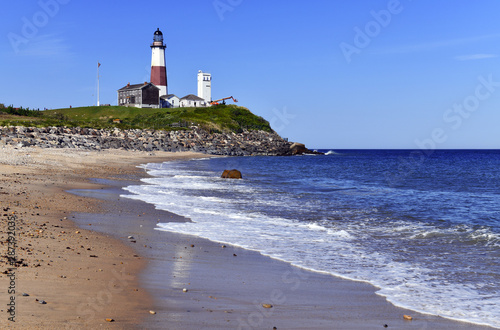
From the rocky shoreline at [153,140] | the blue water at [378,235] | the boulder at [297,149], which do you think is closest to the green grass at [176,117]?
the rocky shoreline at [153,140]

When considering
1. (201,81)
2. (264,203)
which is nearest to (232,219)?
(264,203)

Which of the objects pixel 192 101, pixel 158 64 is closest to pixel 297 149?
pixel 192 101

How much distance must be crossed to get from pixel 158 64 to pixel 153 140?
43.6 meters

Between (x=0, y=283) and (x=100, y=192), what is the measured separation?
14.2 meters

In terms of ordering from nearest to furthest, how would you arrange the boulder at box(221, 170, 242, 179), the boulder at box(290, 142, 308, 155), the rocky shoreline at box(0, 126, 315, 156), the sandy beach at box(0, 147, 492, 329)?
the sandy beach at box(0, 147, 492, 329) < the boulder at box(221, 170, 242, 179) < the rocky shoreline at box(0, 126, 315, 156) < the boulder at box(290, 142, 308, 155)

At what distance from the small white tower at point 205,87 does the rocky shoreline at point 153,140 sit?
79.1 ft

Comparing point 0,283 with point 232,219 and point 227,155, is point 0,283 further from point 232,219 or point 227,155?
point 227,155

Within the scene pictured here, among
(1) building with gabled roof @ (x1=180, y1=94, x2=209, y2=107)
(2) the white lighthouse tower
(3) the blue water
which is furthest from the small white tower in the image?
(3) the blue water

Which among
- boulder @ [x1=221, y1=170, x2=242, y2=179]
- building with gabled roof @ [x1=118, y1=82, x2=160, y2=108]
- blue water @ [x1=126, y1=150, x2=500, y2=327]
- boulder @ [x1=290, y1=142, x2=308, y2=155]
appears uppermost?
building with gabled roof @ [x1=118, y1=82, x2=160, y2=108]

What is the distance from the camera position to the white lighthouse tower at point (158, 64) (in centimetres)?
10888

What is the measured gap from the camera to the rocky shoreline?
46.2m

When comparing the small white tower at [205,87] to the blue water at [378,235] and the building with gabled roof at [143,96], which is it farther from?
the blue water at [378,235]

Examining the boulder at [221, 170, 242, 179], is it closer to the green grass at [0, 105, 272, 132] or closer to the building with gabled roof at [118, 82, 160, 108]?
the green grass at [0, 105, 272, 132]

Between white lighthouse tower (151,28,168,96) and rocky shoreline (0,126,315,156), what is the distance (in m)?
26.6
